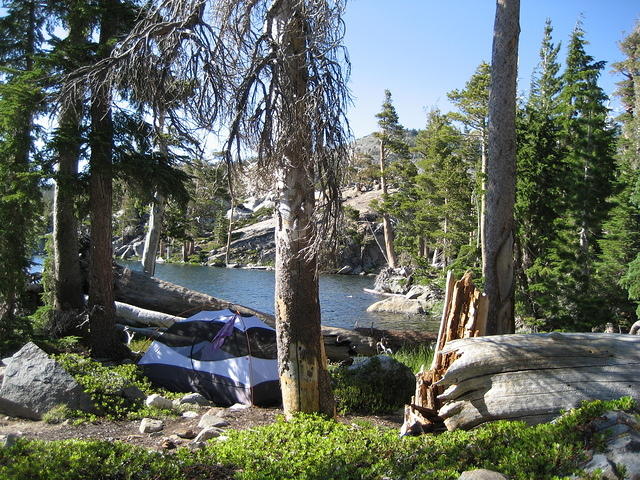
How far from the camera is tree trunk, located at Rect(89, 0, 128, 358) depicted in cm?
928

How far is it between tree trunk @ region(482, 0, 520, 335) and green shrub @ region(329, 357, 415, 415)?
6.35ft

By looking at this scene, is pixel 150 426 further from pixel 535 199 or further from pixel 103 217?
pixel 535 199

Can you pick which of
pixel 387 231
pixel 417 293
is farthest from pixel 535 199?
pixel 387 231

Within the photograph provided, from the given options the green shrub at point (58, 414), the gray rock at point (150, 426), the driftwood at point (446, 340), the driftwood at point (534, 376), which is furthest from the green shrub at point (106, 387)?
the driftwood at point (534, 376)

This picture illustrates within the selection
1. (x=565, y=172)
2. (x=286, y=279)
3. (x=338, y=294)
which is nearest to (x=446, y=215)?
(x=338, y=294)

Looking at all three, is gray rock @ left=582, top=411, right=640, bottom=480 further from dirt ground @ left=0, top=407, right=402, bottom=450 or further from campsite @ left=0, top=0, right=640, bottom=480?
dirt ground @ left=0, top=407, right=402, bottom=450

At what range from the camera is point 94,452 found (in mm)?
4180

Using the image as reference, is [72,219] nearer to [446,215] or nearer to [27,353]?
[27,353]

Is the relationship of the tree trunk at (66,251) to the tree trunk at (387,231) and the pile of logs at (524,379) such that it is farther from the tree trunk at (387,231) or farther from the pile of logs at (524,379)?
the tree trunk at (387,231)

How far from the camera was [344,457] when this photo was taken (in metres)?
4.57

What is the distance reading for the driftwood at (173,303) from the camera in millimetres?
12602

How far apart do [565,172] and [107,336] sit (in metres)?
14.2

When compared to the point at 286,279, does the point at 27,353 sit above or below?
below

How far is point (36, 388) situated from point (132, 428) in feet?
4.77
